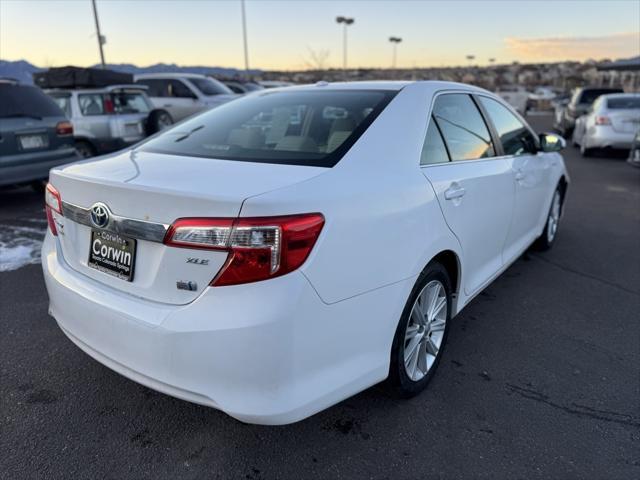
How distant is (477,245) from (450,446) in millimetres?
1253

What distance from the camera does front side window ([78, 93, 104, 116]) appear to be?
9.16 metres

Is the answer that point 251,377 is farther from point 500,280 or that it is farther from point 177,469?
point 500,280

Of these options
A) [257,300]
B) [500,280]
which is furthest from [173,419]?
[500,280]

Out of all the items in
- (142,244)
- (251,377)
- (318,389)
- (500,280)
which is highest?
(142,244)

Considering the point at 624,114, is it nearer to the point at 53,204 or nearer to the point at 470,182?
the point at 470,182

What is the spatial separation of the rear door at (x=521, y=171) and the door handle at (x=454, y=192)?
3.36ft

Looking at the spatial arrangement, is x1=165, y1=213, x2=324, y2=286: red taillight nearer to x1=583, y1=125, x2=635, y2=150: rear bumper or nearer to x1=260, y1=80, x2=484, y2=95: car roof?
x1=260, y1=80, x2=484, y2=95: car roof

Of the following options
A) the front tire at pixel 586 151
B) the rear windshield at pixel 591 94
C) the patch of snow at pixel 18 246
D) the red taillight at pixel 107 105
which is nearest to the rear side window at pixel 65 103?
the red taillight at pixel 107 105

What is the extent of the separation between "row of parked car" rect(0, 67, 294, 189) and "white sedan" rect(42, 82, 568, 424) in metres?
4.56

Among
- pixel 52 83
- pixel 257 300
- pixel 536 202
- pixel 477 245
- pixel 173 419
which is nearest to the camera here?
pixel 257 300

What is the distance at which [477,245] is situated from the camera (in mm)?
3066

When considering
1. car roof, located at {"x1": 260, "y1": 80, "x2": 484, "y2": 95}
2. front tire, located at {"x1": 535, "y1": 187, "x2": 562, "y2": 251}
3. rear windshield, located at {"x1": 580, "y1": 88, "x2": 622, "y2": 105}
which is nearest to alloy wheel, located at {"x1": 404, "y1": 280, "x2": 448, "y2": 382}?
car roof, located at {"x1": 260, "y1": 80, "x2": 484, "y2": 95}

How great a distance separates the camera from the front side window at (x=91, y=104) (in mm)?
9156

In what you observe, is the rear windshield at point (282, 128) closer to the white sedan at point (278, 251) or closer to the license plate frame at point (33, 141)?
the white sedan at point (278, 251)
